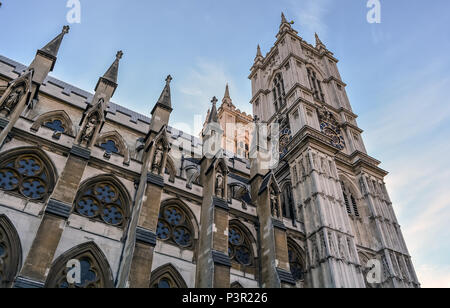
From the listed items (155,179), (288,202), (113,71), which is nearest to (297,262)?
(288,202)

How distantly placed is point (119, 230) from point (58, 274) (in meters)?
2.98

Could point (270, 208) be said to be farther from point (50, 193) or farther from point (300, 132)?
point (50, 193)

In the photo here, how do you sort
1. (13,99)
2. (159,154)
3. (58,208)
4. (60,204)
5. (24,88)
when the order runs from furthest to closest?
(159,154), (24,88), (13,99), (60,204), (58,208)

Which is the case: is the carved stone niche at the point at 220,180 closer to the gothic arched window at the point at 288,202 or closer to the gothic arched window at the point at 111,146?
the gothic arched window at the point at 288,202

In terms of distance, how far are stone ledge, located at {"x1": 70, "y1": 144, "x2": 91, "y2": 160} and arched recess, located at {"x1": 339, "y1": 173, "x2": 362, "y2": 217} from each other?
1594cm

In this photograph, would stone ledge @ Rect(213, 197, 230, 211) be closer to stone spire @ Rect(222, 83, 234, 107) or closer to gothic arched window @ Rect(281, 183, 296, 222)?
gothic arched window @ Rect(281, 183, 296, 222)

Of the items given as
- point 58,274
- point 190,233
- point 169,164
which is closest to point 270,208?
point 190,233

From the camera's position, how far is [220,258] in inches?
594

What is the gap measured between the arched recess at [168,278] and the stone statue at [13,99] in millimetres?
8905

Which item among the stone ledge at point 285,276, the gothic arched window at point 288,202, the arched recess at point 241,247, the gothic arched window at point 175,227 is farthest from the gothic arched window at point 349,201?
the gothic arched window at point 175,227

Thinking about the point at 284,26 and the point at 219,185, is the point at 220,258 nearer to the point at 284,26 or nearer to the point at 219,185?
the point at 219,185

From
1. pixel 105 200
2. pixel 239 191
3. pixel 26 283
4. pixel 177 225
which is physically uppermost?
pixel 239 191

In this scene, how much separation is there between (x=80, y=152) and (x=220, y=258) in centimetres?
732

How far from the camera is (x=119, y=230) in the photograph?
15039 millimetres
